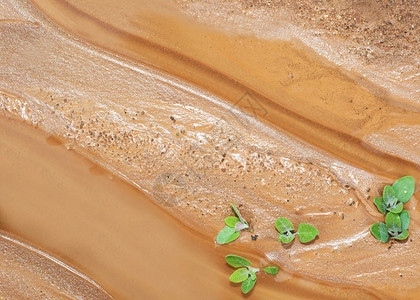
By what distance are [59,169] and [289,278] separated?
2.73 meters

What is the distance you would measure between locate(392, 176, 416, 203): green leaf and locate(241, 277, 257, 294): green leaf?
172 cm

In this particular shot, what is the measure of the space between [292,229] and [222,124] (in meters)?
1.29

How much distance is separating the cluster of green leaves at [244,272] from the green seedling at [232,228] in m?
0.18

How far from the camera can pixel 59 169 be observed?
3488 mm

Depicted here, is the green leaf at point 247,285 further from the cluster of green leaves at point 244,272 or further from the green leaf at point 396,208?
the green leaf at point 396,208

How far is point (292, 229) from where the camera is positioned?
3240 millimetres

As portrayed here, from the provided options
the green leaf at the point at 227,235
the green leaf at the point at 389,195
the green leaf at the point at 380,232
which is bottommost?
the green leaf at the point at 227,235

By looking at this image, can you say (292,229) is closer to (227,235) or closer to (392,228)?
(227,235)

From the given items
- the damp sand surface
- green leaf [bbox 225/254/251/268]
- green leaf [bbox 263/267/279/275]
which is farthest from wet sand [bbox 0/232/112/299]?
green leaf [bbox 263/267/279/275]

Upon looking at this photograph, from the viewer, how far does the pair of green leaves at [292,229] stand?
3207 mm

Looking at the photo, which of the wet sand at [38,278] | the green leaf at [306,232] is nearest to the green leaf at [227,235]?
the green leaf at [306,232]

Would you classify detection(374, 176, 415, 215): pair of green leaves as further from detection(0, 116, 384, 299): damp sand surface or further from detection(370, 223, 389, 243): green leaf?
detection(0, 116, 384, 299): damp sand surface

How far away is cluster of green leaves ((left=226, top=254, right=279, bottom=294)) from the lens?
3.28 metres

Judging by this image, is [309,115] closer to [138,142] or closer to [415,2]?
[415,2]
